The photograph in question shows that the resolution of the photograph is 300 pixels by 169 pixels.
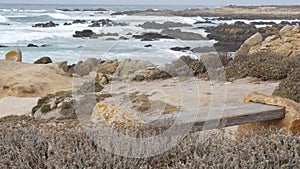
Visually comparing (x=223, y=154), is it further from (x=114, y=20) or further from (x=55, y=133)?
(x=114, y=20)

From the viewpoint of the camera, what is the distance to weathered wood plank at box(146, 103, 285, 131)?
15.6 feet

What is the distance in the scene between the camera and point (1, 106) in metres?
11.5

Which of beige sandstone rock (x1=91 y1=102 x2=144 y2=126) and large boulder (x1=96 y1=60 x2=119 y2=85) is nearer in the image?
beige sandstone rock (x1=91 y1=102 x2=144 y2=126)

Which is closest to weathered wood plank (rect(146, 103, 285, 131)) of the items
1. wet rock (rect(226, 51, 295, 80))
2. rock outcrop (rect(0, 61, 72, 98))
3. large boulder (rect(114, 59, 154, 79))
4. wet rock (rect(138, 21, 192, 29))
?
wet rock (rect(138, 21, 192, 29))

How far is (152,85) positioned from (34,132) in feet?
23.9

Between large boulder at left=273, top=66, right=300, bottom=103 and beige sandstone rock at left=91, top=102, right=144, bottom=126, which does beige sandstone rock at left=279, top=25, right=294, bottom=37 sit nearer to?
large boulder at left=273, top=66, right=300, bottom=103

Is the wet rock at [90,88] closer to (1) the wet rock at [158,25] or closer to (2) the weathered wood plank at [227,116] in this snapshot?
(1) the wet rock at [158,25]

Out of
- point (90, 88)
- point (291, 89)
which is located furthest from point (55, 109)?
point (291, 89)

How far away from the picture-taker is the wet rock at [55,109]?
9.23 m

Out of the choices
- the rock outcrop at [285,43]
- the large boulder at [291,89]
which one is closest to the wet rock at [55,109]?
the large boulder at [291,89]

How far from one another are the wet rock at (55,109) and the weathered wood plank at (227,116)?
14.2 feet

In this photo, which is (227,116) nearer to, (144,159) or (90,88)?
(144,159)

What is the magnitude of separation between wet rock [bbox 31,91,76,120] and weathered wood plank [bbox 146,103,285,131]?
14.2 ft

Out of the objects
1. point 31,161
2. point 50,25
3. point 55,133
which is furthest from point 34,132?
point 50,25
